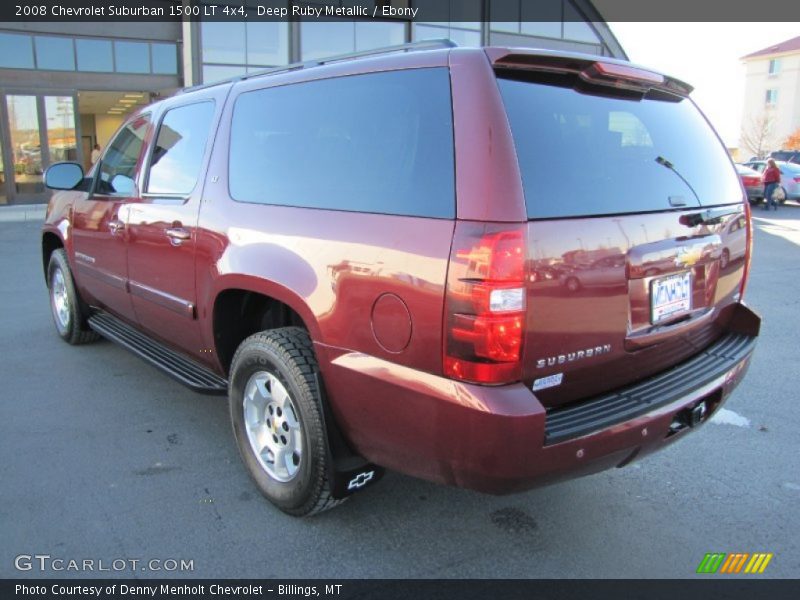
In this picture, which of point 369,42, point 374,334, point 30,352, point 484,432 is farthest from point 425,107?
point 369,42

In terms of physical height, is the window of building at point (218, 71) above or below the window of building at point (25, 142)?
above

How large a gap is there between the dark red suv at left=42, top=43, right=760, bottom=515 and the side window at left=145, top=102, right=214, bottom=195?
0.40 ft

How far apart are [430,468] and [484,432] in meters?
0.33

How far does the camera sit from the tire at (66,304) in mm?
5125

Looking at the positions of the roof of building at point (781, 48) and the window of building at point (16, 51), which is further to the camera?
the roof of building at point (781, 48)

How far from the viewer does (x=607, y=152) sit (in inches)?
99.2

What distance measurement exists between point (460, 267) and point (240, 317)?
5.36 feet

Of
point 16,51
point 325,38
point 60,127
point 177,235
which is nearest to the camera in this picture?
point 177,235

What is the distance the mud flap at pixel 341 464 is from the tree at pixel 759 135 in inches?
2467

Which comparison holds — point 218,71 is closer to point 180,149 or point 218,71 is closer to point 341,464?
point 180,149

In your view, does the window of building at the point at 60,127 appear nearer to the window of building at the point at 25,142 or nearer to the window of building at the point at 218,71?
the window of building at the point at 25,142

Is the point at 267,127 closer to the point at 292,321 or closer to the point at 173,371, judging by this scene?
the point at 292,321

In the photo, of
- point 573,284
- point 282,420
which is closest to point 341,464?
point 282,420

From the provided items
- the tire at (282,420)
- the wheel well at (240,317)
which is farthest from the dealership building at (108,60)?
the tire at (282,420)
